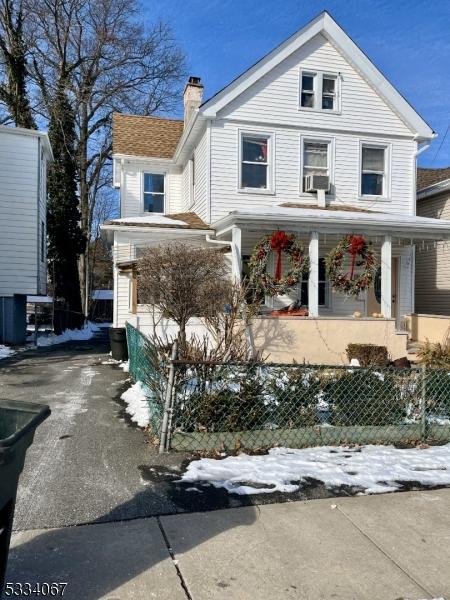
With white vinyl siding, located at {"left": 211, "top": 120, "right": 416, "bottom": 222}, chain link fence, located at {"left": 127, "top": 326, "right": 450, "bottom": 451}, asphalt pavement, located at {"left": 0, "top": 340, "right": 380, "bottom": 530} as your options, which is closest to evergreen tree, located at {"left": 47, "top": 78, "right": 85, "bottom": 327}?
white vinyl siding, located at {"left": 211, "top": 120, "right": 416, "bottom": 222}

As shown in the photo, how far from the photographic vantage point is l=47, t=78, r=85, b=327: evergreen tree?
2159 cm

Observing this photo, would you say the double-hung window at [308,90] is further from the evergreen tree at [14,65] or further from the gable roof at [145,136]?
the evergreen tree at [14,65]

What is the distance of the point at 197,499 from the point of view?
3.74 metres

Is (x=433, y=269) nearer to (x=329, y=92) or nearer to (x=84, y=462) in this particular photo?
(x=329, y=92)

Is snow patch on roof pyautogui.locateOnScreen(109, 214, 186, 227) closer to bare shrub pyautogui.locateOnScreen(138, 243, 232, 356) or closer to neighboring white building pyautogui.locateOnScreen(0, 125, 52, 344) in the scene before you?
bare shrub pyautogui.locateOnScreen(138, 243, 232, 356)

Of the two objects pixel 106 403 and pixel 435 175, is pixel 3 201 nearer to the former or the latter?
pixel 106 403

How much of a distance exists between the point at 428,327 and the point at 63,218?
641 inches

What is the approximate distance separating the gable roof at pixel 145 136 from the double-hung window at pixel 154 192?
72 centimetres

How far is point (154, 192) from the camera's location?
1602 centimetres

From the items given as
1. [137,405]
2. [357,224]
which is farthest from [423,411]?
[357,224]

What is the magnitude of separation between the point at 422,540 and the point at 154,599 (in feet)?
6.09

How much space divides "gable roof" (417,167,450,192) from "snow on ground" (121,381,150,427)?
14052mm

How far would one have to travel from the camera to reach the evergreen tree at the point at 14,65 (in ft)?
67.4

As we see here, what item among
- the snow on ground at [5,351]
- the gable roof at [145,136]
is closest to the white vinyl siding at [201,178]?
the gable roof at [145,136]
